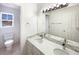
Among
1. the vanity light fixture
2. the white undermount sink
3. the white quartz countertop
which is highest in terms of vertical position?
the vanity light fixture

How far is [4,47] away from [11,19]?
1.44ft

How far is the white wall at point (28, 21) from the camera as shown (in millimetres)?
1444

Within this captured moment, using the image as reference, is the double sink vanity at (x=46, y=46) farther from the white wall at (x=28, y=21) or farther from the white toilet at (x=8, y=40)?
the white toilet at (x=8, y=40)

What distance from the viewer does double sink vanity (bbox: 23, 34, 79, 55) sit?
55.2 inches

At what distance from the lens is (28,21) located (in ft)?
4.79

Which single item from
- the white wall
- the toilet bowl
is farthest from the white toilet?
the white wall

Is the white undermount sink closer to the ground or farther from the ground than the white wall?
closer to the ground

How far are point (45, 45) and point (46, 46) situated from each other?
0.08 ft

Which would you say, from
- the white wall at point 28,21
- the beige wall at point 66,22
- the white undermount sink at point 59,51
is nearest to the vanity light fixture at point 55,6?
the beige wall at point 66,22

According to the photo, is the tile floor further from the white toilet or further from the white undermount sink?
the white undermount sink

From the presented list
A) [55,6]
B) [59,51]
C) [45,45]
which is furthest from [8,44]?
[55,6]

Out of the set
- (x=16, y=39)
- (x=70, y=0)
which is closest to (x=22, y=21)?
(x=16, y=39)

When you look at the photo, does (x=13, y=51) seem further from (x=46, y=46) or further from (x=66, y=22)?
(x=66, y=22)

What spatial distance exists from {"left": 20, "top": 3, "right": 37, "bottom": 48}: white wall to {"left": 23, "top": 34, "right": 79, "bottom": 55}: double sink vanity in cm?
9
